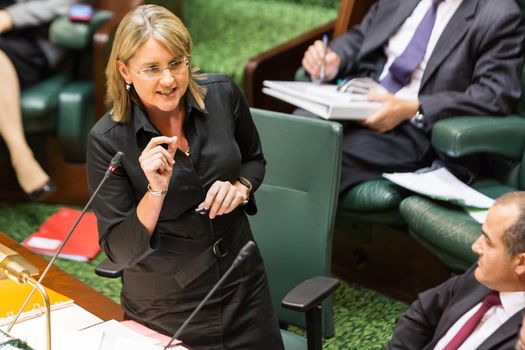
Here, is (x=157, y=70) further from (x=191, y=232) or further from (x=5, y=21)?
→ (x=5, y=21)

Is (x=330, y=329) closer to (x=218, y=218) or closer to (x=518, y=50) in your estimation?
(x=218, y=218)

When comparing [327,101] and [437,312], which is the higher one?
[327,101]

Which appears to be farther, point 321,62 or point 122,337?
point 321,62

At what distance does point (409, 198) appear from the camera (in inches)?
105

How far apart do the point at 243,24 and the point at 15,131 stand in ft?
4.07

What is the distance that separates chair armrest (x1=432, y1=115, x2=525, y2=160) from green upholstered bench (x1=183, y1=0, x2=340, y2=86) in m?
1.27

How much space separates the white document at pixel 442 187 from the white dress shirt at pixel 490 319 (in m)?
0.78

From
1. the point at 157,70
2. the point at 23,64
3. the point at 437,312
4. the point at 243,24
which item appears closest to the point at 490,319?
the point at 437,312

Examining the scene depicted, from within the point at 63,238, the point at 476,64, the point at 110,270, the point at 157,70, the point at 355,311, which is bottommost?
the point at 63,238

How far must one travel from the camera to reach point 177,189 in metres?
1.94

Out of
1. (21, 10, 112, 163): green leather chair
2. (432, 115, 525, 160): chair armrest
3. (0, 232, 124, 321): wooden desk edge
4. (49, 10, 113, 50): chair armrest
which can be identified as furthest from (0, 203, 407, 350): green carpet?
(0, 232, 124, 321): wooden desk edge

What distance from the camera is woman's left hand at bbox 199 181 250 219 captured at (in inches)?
74.7

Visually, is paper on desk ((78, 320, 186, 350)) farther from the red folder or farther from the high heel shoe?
the high heel shoe

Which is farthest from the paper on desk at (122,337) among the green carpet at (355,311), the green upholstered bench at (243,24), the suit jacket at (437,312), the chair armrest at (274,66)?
the green upholstered bench at (243,24)
